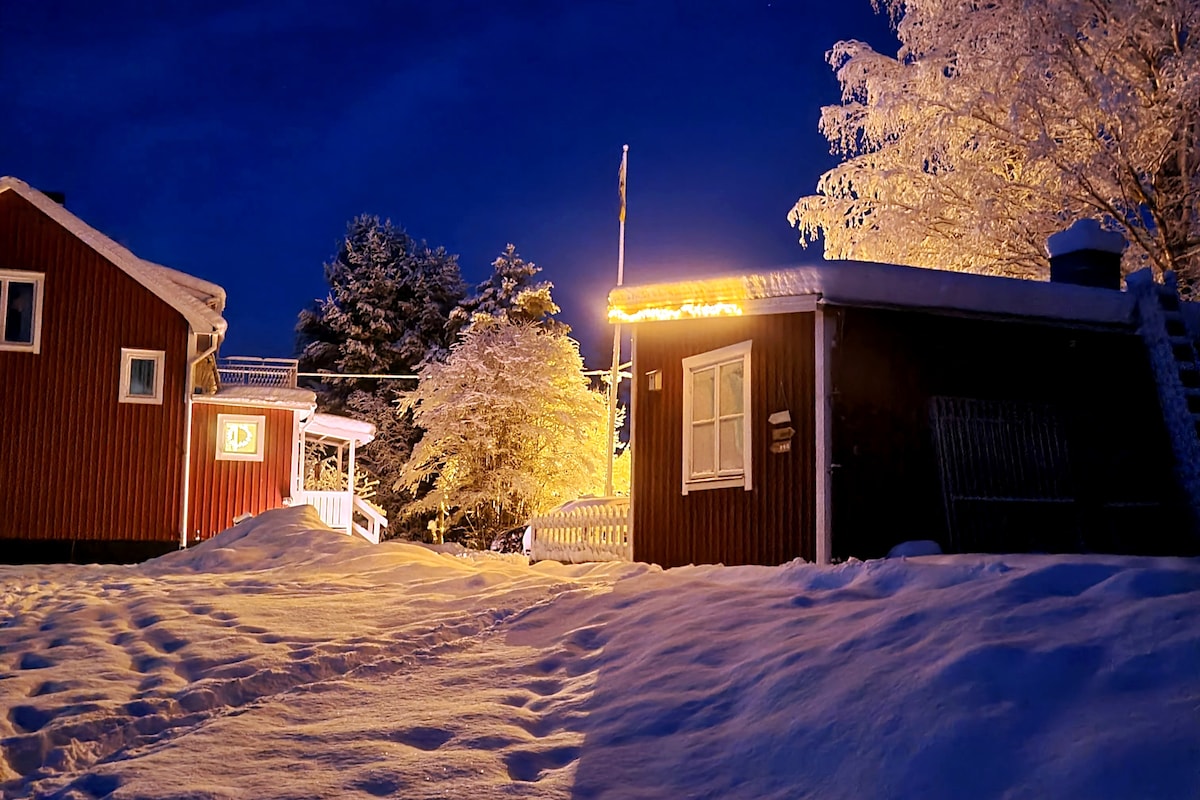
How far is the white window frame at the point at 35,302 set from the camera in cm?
1811

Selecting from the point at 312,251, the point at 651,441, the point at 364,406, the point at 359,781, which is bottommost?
the point at 359,781

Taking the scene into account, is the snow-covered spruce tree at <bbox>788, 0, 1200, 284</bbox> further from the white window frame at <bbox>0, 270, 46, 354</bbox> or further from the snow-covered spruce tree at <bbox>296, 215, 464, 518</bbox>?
the snow-covered spruce tree at <bbox>296, 215, 464, 518</bbox>

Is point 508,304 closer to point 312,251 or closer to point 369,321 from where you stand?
point 369,321

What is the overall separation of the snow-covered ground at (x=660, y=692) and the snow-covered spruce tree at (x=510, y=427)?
19.7m

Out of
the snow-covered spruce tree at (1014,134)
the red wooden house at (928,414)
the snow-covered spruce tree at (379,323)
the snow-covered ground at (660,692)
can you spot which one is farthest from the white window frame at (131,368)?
the snow-covered spruce tree at (379,323)

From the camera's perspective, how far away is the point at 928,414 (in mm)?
9727

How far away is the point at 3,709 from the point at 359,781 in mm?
2690

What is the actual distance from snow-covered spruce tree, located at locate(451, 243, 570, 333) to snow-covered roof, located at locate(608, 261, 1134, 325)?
873 inches

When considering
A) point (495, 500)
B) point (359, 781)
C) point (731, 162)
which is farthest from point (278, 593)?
point (731, 162)

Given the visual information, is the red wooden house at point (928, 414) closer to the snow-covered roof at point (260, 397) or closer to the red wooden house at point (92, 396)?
the snow-covered roof at point (260, 397)

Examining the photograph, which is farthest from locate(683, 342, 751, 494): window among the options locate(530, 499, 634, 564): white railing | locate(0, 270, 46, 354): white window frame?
locate(0, 270, 46, 354): white window frame

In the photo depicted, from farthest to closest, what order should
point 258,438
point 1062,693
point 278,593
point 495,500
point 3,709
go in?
1. point 495,500
2. point 258,438
3. point 278,593
4. point 3,709
5. point 1062,693

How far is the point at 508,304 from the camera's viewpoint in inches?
1371

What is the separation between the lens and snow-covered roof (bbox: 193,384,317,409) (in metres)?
19.7
